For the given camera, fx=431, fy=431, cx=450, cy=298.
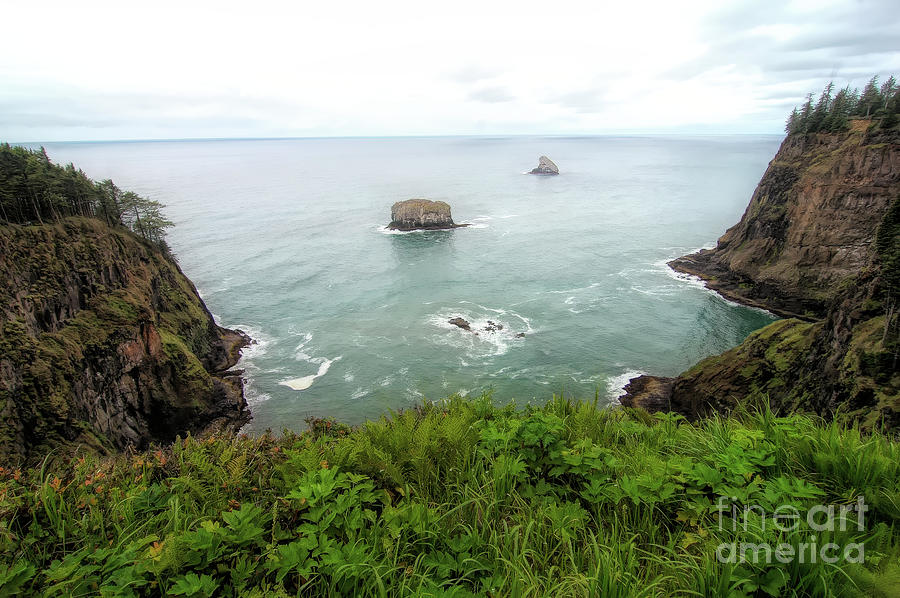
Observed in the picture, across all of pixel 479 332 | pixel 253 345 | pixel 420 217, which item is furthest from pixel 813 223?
pixel 253 345

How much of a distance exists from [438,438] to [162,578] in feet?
11.2

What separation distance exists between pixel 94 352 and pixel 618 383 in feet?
139

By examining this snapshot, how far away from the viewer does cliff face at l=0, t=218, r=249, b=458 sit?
24500 mm

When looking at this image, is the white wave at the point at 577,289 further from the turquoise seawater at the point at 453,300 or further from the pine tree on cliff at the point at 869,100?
the pine tree on cliff at the point at 869,100

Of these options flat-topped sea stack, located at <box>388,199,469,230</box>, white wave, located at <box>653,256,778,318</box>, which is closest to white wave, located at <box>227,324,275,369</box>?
flat-topped sea stack, located at <box>388,199,469,230</box>

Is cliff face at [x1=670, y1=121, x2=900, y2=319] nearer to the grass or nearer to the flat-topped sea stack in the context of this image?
the flat-topped sea stack

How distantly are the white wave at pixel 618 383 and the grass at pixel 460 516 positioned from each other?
113 feet

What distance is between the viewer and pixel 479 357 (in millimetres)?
45656

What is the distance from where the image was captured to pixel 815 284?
5550 cm

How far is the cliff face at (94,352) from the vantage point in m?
24.5

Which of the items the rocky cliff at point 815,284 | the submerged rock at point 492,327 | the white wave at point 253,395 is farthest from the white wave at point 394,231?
the white wave at point 253,395

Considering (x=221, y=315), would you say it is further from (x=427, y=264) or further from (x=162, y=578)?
(x=162, y=578)

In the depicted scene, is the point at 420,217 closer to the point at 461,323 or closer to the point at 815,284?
the point at 461,323

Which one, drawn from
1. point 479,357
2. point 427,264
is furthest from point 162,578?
point 427,264
